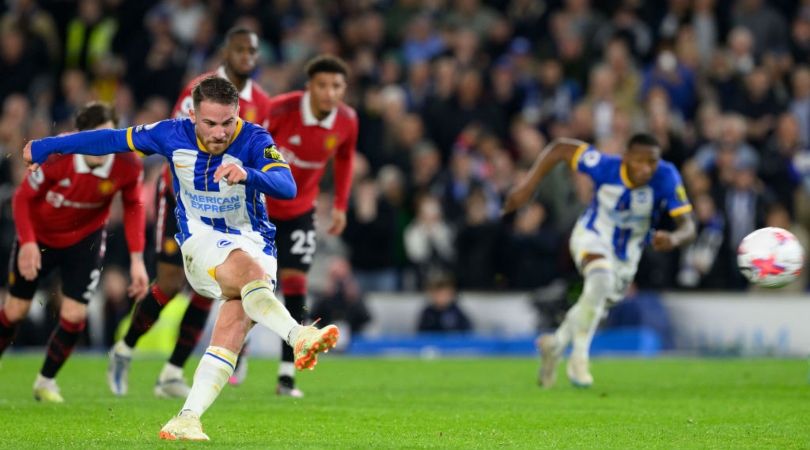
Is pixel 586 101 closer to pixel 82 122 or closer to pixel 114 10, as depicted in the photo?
pixel 114 10

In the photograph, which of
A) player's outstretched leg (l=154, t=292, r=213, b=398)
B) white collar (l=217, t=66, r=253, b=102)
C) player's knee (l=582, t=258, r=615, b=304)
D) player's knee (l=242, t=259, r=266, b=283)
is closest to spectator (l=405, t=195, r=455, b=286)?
player's knee (l=582, t=258, r=615, b=304)

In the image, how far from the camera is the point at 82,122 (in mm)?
11023

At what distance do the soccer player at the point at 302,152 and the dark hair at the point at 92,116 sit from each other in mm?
1547

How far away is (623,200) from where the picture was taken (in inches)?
502

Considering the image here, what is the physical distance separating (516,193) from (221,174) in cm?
519

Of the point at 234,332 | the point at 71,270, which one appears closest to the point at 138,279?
the point at 71,270

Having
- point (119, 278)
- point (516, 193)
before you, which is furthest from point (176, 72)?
point (516, 193)

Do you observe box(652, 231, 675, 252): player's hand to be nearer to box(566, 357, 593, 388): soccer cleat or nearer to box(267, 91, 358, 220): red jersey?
box(566, 357, 593, 388): soccer cleat

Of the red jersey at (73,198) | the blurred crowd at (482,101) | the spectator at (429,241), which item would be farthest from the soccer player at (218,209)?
the spectator at (429,241)

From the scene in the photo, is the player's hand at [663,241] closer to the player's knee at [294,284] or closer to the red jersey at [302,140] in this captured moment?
the red jersey at [302,140]

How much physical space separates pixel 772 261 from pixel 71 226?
563 cm

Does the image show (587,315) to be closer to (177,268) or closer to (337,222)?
(337,222)

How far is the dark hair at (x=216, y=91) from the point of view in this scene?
8.23 meters

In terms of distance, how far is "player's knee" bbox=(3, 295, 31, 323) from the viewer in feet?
37.0
